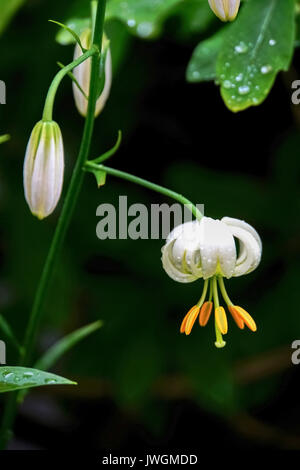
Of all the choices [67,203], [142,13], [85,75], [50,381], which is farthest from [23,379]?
[142,13]

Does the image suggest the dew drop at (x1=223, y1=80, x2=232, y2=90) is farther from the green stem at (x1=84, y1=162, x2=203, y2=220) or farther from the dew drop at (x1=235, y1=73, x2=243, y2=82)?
the green stem at (x1=84, y1=162, x2=203, y2=220)

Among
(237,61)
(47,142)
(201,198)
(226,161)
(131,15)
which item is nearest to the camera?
(47,142)

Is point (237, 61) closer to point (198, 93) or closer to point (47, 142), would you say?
point (47, 142)

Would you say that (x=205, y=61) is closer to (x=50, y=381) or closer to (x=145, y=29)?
(x=145, y=29)

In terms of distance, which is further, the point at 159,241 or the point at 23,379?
the point at 159,241

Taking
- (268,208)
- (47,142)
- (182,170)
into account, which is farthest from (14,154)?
(47,142)

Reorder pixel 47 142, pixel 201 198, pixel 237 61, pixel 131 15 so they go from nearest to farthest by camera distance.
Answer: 1. pixel 47 142
2. pixel 237 61
3. pixel 131 15
4. pixel 201 198
